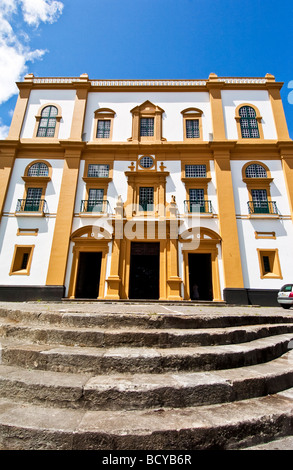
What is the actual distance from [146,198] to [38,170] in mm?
7307

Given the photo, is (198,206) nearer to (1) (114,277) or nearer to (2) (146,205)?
(2) (146,205)

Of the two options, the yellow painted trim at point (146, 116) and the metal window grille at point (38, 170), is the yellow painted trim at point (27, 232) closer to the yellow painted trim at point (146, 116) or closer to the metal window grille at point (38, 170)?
the metal window grille at point (38, 170)

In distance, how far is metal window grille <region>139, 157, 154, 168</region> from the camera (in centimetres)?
1517

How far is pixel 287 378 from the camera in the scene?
9.62 feet

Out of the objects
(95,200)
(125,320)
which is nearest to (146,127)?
(95,200)

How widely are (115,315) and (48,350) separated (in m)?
1.12

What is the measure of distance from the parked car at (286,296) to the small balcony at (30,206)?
1391cm

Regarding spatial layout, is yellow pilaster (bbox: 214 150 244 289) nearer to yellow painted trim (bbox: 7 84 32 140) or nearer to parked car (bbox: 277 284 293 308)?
parked car (bbox: 277 284 293 308)

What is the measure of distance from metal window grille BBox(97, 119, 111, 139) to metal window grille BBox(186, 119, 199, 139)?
5517 mm

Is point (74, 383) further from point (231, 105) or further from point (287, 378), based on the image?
point (231, 105)

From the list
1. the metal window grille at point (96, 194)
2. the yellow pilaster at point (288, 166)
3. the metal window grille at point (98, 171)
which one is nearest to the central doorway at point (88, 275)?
the metal window grille at point (96, 194)

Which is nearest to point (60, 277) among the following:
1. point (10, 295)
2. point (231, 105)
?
point (10, 295)

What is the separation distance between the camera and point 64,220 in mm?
13898
